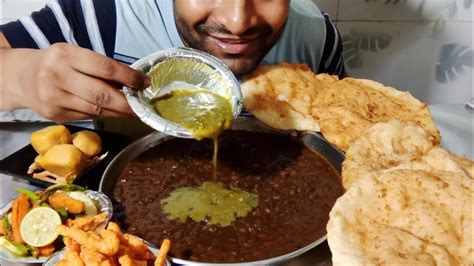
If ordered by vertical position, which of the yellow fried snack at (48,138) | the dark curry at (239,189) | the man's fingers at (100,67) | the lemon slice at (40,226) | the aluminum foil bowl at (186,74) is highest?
the man's fingers at (100,67)

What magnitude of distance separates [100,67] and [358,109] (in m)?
1.12

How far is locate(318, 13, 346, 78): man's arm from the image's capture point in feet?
8.27

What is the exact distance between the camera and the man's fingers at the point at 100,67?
1337 mm

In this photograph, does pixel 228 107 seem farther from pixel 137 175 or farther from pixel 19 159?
pixel 19 159

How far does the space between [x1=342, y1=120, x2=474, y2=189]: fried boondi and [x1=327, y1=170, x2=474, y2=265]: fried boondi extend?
80 millimetres

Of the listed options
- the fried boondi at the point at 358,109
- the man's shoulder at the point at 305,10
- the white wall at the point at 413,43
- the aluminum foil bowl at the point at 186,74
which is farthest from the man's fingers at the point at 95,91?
the white wall at the point at 413,43

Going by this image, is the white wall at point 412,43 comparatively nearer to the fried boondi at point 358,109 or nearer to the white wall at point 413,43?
the white wall at point 413,43

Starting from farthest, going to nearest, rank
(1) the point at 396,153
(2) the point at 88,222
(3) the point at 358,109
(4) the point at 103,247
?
(3) the point at 358,109 < (1) the point at 396,153 < (2) the point at 88,222 < (4) the point at 103,247

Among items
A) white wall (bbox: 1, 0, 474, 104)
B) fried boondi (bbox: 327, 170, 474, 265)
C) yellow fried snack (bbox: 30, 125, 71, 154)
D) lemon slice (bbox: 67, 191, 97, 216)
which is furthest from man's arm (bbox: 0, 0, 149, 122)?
white wall (bbox: 1, 0, 474, 104)

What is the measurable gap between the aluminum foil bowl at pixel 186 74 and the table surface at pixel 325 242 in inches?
21.3

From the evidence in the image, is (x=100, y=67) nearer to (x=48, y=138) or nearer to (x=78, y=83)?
(x=78, y=83)

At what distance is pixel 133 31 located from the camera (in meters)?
2.30

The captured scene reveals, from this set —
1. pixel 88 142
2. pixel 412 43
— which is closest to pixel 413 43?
pixel 412 43

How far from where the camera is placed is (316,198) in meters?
1.54
